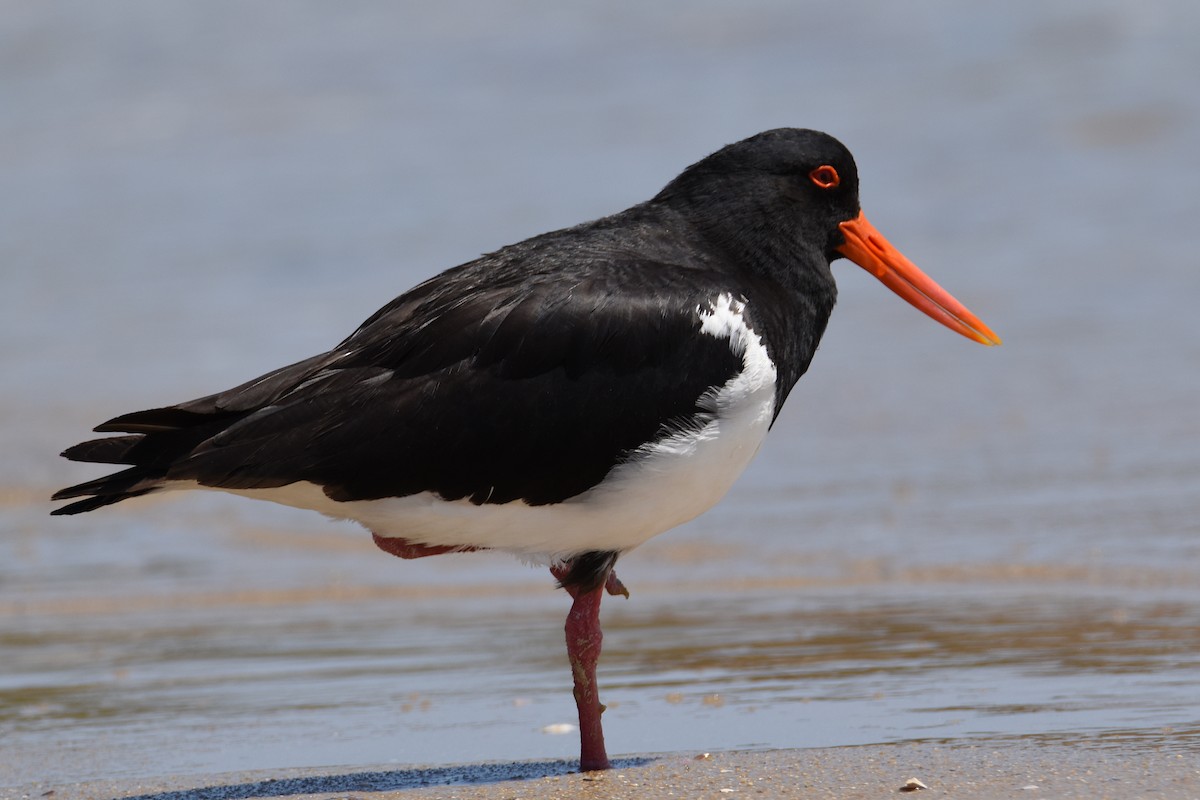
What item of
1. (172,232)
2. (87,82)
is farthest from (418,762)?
(87,82)

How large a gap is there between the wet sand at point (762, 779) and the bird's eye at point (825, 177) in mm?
1805

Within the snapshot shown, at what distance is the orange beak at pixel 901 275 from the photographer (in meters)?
5.43

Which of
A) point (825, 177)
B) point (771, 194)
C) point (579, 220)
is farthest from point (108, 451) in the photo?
point (579, 220)

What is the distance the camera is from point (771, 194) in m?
5.09

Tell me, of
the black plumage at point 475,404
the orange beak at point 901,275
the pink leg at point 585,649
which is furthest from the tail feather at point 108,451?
the orange beak at point 901,275

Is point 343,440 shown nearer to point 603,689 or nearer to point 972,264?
point 603,689

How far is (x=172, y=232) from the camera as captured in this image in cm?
1670

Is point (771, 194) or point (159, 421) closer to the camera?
point (159, 421)

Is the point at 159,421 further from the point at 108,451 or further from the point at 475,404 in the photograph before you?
the point at 475,404

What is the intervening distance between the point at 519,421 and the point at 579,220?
10.8 m

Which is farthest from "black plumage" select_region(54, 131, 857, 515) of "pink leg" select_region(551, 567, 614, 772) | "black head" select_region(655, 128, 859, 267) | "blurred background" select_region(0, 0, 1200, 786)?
"blurred background" select_region(0, 0, 1200, 786)

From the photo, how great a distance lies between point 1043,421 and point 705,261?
17.0 ft

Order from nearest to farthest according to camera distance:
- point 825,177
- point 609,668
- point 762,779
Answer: point 762,779 < point 825,177 < point 609,668

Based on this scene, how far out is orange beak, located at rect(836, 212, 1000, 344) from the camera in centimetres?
543
